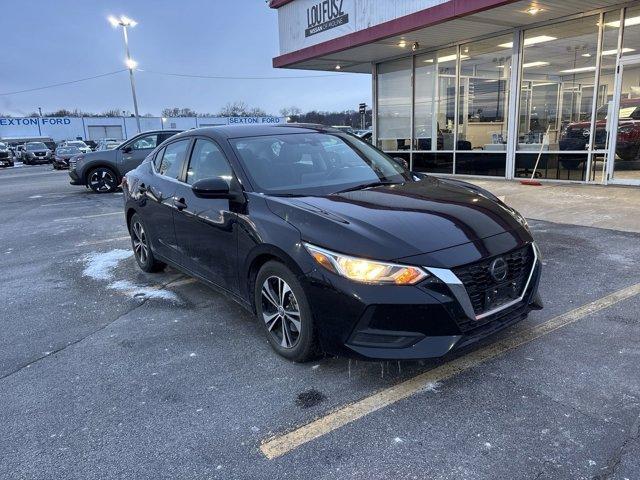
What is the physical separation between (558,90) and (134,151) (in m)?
11.2

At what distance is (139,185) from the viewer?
538 centimetres

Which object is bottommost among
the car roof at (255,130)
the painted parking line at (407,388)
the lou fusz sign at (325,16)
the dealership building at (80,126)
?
the painted parking line at (407,388)

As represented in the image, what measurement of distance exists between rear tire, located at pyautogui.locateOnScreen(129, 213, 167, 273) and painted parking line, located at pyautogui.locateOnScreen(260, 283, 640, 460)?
→ 335 cm

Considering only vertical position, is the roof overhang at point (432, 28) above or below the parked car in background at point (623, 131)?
above

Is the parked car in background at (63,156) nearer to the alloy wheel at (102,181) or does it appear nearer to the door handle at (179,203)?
the alloy wheel at (102,181)

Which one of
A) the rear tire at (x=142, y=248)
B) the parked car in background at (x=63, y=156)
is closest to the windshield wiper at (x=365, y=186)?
the rear tire at (x=142, y=248)

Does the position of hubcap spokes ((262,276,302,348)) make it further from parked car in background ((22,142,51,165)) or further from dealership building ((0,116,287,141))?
dealership building ((0,116,287,141))

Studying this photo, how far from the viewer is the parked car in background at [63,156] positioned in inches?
1066

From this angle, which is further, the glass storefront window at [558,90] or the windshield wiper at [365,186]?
the glass storefront window at [558,90]

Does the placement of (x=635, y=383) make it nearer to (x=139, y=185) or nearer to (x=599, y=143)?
(x=139, y=185)

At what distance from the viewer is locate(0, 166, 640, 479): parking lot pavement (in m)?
2.40

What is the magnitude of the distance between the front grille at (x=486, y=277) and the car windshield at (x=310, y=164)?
1.31 meters

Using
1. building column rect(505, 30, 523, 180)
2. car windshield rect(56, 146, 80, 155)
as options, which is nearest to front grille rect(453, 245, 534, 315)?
building column rect(505, 30, 523, 180)

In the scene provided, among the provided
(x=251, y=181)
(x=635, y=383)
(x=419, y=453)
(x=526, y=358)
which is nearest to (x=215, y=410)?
(x=419, y=453)
